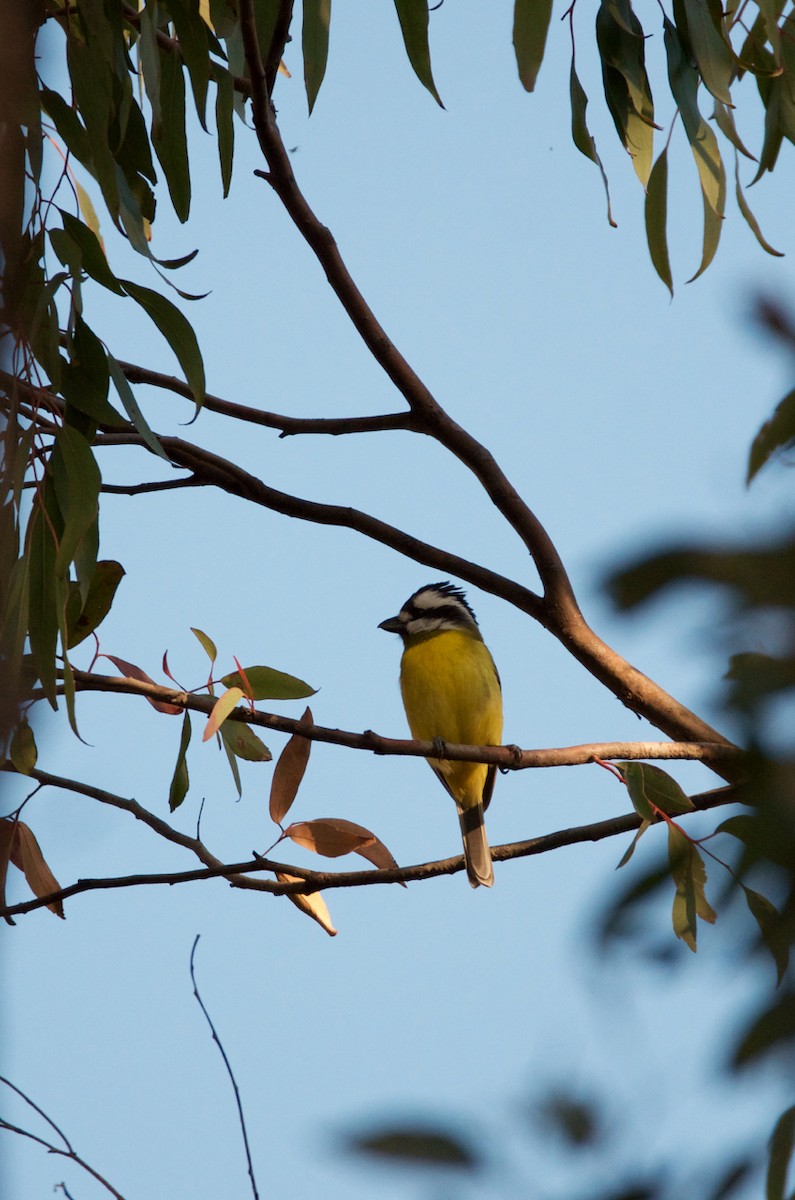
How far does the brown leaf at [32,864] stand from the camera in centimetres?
242

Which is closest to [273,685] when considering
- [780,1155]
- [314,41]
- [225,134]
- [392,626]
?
[225,134]

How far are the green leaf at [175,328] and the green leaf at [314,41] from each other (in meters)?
0.47

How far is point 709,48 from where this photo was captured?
2498 mm

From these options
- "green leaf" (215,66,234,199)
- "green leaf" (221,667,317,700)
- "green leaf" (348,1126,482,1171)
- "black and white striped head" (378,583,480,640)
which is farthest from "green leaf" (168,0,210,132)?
"black and white striped head" (378,583,480,640)

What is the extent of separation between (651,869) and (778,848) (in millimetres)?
127

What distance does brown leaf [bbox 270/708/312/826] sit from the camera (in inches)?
96.1

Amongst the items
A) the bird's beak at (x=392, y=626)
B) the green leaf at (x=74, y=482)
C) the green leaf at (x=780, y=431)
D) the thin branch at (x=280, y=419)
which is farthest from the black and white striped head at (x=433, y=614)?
the green leaf at (x=780, y=431)

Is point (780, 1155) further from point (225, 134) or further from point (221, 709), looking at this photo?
point (225, 134)

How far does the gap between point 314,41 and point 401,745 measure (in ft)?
3.98

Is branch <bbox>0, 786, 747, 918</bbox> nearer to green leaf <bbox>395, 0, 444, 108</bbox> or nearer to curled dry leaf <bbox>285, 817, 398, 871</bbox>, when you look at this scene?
curled dry leaf <bbox>285, 817, 398, 871</bbox>

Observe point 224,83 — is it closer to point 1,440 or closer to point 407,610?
point 1,440

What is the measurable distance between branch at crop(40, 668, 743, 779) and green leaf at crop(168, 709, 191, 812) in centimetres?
15

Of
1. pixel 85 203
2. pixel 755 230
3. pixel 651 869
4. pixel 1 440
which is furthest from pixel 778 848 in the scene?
pixel 85 203

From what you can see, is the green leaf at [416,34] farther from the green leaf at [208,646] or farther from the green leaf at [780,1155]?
the green leaf at [780,1155]
